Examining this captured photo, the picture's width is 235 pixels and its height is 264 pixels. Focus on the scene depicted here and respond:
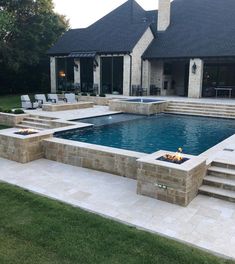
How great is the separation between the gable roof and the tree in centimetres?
248

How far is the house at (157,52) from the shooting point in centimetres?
2423

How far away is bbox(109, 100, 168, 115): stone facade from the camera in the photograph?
18422mm

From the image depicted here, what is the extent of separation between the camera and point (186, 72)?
2736cm

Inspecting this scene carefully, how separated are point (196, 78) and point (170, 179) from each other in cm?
1818

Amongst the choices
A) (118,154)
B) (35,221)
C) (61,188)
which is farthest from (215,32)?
(35,221)

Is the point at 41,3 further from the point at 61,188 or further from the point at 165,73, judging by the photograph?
the point at 61,188

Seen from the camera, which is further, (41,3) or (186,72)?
(41,3)

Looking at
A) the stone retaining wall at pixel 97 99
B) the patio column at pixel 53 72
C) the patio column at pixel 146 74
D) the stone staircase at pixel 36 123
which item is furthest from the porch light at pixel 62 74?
the stone staircase at pixel 36 123

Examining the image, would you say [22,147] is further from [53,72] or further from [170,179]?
[53,72]

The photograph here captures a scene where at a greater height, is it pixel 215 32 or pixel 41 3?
pixel 41 3

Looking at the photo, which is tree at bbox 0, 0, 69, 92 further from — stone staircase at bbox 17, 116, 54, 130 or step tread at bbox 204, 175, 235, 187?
step tread at bbox 204, 175, 235, 187

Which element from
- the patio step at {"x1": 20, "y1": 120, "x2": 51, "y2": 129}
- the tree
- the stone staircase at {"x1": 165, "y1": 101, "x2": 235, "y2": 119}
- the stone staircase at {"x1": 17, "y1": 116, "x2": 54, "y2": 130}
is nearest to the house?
the tree

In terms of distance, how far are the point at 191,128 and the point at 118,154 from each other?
22.8 ft

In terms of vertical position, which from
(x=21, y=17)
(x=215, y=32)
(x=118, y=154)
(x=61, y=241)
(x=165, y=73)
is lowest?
(x=61, y=241)
